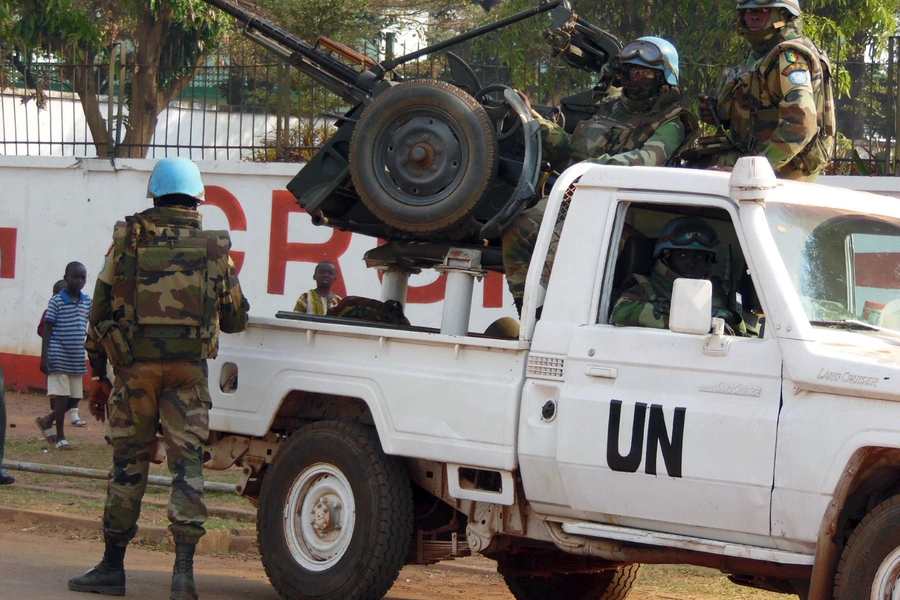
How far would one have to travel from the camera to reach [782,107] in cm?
561

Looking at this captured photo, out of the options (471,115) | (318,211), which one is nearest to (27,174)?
(318,211)

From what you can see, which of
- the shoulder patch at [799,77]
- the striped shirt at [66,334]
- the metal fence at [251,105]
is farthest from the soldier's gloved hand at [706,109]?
the striped shirt at [66,334]

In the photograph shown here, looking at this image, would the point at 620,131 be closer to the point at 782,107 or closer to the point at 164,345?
the point at 782,107

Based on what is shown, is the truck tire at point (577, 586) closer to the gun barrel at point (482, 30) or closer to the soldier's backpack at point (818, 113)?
the soldier's backpack at point (818, 113)

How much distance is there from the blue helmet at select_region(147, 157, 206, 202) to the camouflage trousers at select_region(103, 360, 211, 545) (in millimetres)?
802

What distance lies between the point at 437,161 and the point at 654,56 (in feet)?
3.71

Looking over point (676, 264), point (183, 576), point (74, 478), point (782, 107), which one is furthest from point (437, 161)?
point (74, 478)

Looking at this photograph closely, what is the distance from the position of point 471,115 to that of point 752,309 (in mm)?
1598

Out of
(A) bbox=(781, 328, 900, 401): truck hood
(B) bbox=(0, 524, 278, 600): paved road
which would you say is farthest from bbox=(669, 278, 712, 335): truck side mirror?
(B) bbox=(0, 524, 278, 600): paved road

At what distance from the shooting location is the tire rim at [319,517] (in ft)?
18.3

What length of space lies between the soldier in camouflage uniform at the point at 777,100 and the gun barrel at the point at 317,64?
185cm

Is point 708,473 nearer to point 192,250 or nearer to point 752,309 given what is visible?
point 752,309

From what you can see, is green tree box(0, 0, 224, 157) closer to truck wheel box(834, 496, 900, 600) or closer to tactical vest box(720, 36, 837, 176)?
tactical vest box(720, 36, 837, 176)

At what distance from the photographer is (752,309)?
5.09 meters
